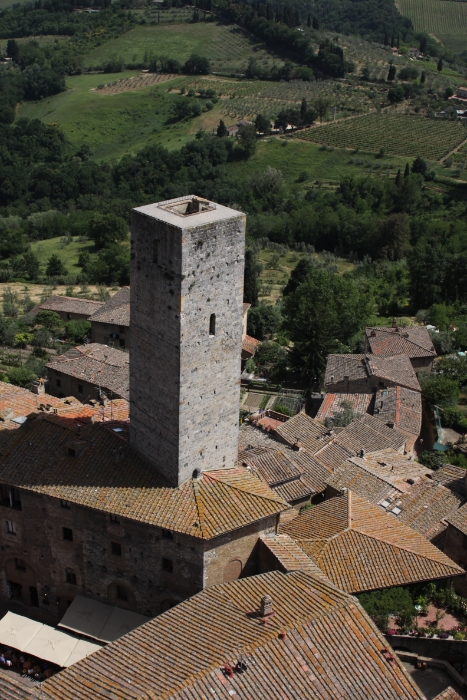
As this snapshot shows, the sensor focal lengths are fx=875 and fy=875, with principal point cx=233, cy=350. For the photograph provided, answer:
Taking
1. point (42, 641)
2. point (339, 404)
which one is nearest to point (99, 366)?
point (339, 404)

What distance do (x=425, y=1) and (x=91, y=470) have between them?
19062 cm

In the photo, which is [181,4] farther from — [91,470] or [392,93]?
[91,470]

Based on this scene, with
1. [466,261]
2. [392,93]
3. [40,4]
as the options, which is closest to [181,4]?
[40,4]

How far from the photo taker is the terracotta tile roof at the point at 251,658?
72.6ft

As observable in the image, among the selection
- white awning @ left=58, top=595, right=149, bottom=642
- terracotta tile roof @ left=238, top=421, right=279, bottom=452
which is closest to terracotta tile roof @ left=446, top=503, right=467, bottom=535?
terracotta tile roof @ left=238, top=421, right=279, bottom=452

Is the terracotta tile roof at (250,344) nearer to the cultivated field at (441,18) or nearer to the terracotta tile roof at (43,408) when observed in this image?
the terracotta tile roof at (43,408)

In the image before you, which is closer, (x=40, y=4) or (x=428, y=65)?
(x=428, y=65)

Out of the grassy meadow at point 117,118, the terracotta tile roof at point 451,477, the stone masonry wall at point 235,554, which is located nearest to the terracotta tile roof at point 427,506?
the terracotta tile roof at point 451,477

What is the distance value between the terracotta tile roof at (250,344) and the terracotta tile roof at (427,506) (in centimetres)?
2422

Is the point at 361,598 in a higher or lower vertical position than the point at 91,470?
lower

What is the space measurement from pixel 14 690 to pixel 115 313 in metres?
39.5

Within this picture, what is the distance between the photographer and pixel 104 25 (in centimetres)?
16388

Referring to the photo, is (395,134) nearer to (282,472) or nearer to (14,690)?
(282,472)

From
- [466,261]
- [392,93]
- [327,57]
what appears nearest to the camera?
[466,261]
